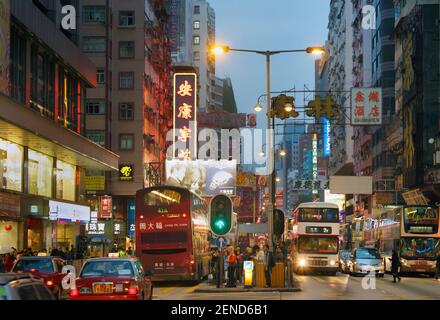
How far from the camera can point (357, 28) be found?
10438 centimetres

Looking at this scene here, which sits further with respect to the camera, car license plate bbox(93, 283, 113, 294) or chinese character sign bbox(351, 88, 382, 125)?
chinese character sign bbox(351, 88, 382, 125)

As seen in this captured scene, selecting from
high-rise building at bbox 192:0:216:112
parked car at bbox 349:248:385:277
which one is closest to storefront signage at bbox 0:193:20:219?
parked car at bbox 349:248:385:277

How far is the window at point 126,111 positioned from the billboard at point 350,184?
1912 centimetres

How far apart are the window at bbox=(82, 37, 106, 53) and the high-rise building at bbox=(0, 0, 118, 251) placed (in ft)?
68.0

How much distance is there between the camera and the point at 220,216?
24.5 meters

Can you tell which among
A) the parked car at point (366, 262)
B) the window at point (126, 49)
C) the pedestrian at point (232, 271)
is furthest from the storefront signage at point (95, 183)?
the pedestrian at point (232, 271)

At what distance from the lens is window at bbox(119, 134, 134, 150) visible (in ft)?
252

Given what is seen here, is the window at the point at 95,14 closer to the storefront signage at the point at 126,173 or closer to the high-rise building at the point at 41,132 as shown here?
the storefront signage at the point at 126,173

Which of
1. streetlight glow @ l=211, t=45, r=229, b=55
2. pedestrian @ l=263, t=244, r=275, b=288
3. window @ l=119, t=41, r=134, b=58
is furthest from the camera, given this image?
window @ l=119, t=41, r=134, b=58

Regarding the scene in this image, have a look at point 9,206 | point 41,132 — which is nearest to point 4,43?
point 41,132

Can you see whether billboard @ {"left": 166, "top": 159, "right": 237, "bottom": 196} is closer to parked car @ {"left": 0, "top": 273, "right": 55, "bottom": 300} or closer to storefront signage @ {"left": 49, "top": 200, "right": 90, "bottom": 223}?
storefront signage @ {"left": 49, "top": 200, "right": 90, "bottom": 223}

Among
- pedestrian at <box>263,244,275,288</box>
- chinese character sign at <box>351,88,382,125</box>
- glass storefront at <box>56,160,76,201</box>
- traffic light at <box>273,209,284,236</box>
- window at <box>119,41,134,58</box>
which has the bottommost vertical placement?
pedestrian at <box>263,244,275,288</box>
